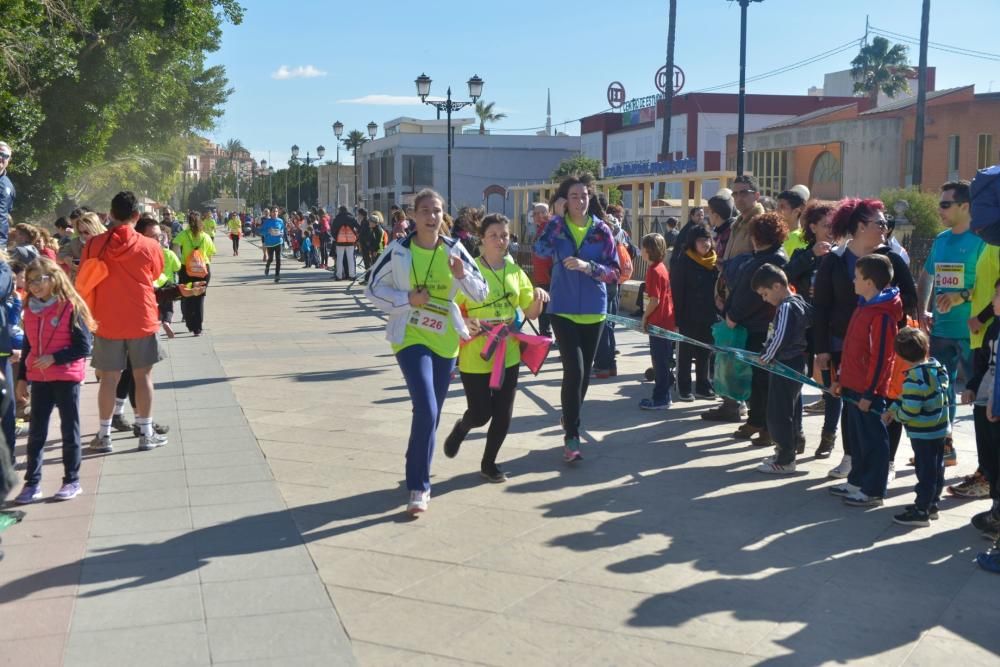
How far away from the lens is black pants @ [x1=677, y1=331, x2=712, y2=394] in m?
9.21

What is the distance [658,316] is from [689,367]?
52 centimetres

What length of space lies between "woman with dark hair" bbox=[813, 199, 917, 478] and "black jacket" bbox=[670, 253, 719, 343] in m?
2.17

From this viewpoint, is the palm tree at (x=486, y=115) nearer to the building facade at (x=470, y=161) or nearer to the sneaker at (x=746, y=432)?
→ the building facade at (x=470, y=161)

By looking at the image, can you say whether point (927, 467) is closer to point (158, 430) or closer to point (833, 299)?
point (833, 299)

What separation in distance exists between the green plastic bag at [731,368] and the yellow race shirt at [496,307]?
1639 millimetres

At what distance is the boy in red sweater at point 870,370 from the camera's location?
5.88 m

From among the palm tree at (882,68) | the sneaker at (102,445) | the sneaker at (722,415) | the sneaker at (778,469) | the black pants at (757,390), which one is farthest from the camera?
the palm tree at (882,68)

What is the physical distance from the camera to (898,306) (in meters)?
5.95

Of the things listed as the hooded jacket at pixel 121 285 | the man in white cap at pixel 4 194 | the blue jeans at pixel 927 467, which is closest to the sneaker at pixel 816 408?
the blue jeans at pixel 927 467

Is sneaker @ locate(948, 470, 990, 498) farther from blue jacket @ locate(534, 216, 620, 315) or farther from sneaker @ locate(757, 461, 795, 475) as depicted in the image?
blue jacket @ locate(534, 216, 620, 315)

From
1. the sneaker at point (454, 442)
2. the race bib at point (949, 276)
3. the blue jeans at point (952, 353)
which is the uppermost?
the race bib at point (949, 276)

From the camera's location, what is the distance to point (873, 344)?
591 centimetres

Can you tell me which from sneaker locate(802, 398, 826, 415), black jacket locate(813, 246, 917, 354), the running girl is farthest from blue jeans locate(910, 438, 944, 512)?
the running girl

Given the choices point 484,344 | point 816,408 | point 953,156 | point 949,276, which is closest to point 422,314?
point 484,344
